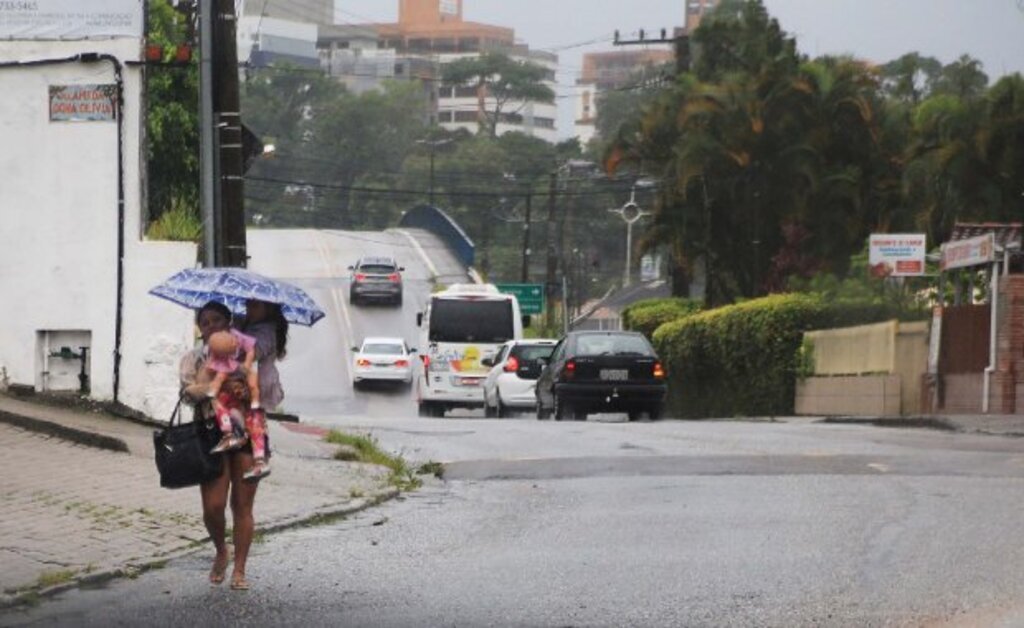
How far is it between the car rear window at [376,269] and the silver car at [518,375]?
40.2 m

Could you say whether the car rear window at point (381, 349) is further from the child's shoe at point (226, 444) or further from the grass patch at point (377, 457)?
the child's shoe at point (226, 444)

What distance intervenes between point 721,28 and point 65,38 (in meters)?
39.8

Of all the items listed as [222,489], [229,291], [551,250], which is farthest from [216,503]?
[551,250]

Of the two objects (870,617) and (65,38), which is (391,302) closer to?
(65,38)

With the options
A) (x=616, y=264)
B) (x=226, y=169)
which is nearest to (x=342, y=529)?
(x=226, y=169)

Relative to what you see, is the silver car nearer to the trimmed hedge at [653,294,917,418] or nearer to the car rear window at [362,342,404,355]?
the trimmed hedge at [653,294,917,418]

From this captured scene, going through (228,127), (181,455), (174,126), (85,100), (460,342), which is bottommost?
(460,342)

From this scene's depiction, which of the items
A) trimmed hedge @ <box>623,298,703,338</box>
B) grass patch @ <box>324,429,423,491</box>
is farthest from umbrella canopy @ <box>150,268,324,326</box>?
trimmed hedge @ <box>623,298,703,338</box>

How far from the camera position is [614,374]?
33.3 metres

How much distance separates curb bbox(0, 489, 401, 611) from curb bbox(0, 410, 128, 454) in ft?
7.85

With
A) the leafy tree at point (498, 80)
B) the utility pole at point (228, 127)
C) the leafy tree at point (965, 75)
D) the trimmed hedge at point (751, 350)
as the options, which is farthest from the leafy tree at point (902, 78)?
the leafy tree at point (498, 80)

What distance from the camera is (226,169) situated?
22297mm

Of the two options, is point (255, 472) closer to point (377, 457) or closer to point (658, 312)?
point (377, 457)

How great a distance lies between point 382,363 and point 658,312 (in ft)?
25.7
